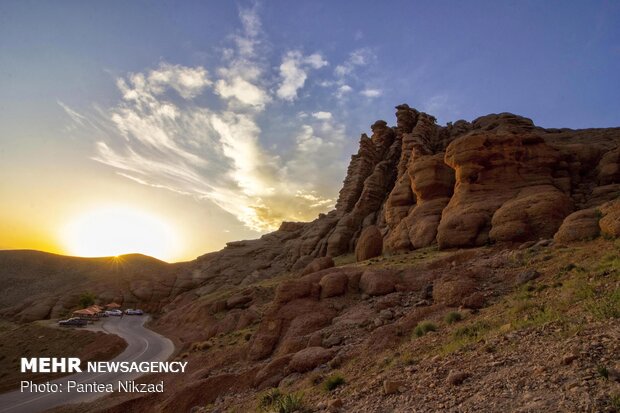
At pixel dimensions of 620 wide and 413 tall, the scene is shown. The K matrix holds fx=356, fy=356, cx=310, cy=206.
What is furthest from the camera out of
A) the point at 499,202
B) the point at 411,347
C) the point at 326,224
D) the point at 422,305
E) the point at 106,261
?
the point at 106,261

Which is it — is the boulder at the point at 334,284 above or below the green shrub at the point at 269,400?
above

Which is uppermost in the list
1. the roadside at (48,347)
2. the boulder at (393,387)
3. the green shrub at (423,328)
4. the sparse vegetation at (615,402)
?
the sparse vegetation at (615,402)

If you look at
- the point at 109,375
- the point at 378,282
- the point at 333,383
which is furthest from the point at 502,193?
the point at 109,375

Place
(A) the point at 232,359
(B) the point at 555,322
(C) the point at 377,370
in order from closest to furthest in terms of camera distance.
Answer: (B) the point at 555,322 < (C) the point at 377,370 < (A) the point at 232,359

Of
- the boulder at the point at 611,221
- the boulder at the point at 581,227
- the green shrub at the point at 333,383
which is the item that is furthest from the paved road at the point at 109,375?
the boulder at the point at 611,221

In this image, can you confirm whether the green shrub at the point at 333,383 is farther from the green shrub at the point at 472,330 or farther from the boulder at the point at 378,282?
the boulder at the point at 378,282

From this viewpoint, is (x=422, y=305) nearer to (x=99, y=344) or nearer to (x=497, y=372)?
(x=497, y=372)

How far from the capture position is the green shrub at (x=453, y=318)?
1494 centimetres

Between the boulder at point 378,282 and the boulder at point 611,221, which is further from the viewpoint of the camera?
the boulder at point 378,282

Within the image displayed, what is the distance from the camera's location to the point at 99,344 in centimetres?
4356

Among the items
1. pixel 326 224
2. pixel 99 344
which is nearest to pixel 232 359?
pixel 99 344

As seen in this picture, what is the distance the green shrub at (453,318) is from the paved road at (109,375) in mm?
24592

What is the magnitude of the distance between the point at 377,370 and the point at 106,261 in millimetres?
125848

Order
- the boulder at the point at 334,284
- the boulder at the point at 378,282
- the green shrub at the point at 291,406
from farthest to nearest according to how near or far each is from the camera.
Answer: the boulder at the point at 334,284
the boulder at the point at 378,282
the green shrub at the point at 291,406
